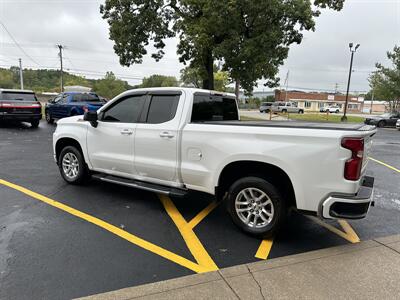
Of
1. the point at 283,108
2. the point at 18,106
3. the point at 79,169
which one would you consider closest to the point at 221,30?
the point at 18,106

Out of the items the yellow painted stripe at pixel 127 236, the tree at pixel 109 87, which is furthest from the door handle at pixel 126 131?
the tree at pixel 109 87

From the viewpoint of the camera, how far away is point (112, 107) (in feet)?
17.3

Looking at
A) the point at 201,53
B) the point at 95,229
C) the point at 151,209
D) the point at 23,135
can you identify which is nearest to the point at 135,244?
the point at 95,229

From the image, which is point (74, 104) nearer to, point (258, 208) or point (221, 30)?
point (221, 30)

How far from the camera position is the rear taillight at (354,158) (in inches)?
126

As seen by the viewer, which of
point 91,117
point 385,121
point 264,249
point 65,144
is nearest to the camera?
point 264,249

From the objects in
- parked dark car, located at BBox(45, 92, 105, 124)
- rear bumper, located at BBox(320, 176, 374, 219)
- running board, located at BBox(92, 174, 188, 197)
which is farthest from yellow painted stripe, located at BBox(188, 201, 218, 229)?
parked dark car, located at BBox(45, 92, 105, 124)

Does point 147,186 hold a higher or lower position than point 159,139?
lower

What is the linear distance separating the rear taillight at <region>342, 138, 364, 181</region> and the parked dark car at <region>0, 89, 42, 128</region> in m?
15.1

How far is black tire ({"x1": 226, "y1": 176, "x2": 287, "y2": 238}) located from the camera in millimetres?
3723

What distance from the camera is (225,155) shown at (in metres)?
3.93

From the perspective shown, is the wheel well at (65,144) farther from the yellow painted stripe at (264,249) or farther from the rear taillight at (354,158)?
the rear taillight at (354,158)

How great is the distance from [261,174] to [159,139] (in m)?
1.58

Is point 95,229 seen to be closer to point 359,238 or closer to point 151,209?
point 151,209
